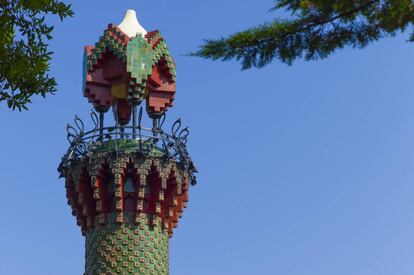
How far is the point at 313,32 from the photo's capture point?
12547 millimetres

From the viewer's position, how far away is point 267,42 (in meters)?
12.5

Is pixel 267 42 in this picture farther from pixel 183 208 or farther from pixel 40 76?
pixel 183 208

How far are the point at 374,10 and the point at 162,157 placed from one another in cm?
2270

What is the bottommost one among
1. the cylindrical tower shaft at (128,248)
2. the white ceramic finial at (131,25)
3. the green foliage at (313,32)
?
the green foliage at (313,32)

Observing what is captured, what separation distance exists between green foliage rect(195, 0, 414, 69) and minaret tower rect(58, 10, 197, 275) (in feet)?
71.1

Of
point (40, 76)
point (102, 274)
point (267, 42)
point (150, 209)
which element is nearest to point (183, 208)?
point (150, 209)

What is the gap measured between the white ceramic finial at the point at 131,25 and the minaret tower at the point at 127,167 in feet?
0.27

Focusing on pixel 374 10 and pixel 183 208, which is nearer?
pixel 374 10

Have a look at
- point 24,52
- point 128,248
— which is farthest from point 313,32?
point 128,248

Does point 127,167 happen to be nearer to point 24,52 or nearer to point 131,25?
point 131,25

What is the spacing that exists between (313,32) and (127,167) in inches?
875

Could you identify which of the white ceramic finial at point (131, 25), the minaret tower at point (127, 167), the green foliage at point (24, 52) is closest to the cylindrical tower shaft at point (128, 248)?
the minaret tower at point (127, 167)

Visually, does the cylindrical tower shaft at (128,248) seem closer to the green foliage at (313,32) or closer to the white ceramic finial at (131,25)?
the white ceramic finial at (131,25)

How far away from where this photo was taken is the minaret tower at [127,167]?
111ft
